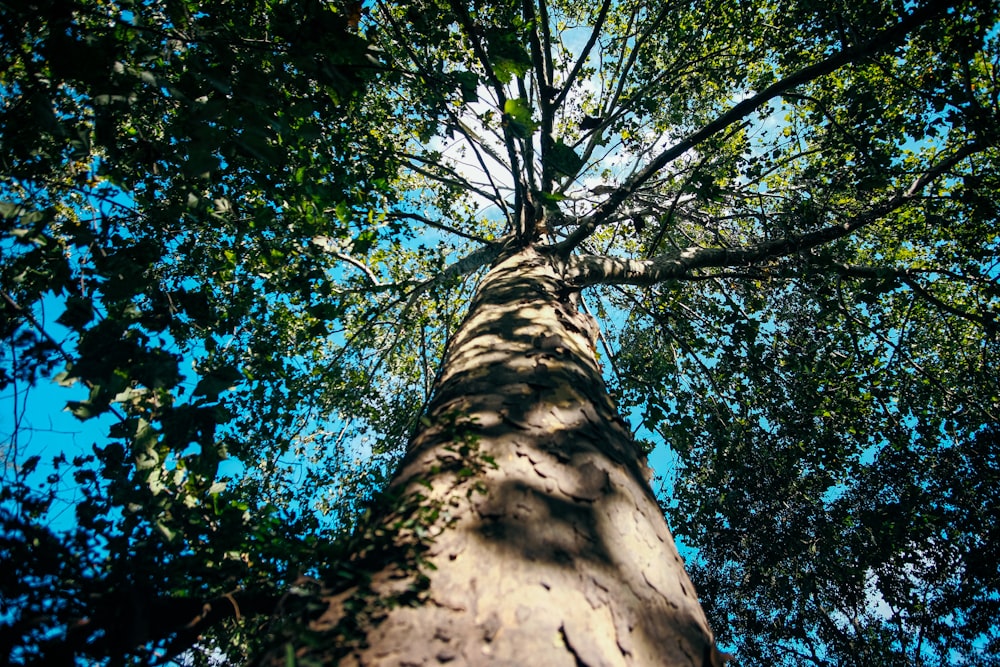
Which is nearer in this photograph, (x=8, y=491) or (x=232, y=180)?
(x=8, y=491)

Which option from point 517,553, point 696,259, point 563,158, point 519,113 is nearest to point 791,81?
point 696,259

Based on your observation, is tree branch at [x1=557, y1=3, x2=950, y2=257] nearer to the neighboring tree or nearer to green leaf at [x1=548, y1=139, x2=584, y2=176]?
the neighboring tree

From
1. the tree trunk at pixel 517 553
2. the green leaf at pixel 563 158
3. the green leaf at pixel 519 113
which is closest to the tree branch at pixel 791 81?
→ the green leaf at pixel 563 158

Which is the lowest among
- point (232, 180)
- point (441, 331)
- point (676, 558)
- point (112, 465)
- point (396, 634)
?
point (396, 634)

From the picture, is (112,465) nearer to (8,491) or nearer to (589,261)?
(8,491)

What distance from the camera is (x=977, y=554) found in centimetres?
514

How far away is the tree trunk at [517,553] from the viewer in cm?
89

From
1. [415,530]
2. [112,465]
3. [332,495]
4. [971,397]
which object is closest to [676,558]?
[415,530]

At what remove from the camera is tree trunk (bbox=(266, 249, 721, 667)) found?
0.89 m

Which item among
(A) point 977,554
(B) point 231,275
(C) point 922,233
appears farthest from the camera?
(C) point 922,233

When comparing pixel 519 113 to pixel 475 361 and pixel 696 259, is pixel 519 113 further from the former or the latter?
pixel 696 259

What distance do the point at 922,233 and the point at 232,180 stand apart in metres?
7.76

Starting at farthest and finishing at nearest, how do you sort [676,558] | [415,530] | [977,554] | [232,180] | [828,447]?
[977,554]
[828,447]
[232,180]
[676,558]
[415,530]

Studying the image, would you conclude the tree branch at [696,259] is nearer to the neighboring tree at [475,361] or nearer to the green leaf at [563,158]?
the neighboring tree at [475,361]
